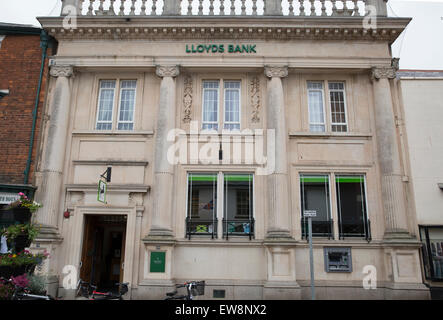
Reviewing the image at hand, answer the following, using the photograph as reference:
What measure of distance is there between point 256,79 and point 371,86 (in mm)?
4344

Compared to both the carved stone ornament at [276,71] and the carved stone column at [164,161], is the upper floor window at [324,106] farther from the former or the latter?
the carved stone column at [164,161]

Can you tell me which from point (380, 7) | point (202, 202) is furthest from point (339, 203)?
point (380, 7)

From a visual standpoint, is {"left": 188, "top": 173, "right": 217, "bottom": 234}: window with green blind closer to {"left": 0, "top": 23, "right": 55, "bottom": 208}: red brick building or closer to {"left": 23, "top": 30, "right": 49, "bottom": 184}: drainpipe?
{"left": 0, "top": 23, "right": 55, "bottom": 208}: red brick building

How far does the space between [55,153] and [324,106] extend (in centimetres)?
1000

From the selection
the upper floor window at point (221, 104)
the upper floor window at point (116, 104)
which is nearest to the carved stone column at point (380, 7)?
the upper floor window at point (221, 104)

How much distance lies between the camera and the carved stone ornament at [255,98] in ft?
42.0

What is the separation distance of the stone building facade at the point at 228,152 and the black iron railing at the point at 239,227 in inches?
1.9

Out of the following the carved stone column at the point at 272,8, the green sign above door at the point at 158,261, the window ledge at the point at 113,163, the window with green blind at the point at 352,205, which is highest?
the carved stone column at the point at 272,8

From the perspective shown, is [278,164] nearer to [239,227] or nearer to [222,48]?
[239,227]

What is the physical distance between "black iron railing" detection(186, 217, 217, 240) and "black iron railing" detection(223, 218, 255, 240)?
1.25ft

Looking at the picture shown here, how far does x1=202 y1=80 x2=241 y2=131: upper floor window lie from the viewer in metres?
12.9

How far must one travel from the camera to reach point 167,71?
12.7 meters

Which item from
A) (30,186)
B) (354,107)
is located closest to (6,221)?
(30,186)

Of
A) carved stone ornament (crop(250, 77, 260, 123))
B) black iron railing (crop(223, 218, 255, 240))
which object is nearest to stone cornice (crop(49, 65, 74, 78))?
carved stone ornament (crop(250, 77, 260, 123))
